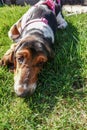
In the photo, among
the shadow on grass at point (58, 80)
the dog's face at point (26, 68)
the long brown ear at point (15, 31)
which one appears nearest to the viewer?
the dog's face at point (26, 68)

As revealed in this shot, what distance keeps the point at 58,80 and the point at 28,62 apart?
498 mm

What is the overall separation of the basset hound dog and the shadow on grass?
0.17 meters

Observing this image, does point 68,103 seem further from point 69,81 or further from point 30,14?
point 30,14

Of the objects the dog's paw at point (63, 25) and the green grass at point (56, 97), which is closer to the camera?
the green grass at point (56, 97)

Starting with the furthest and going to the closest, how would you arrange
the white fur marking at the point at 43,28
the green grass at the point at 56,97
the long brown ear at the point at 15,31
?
the long brown ear at the point at 15,31
the white fur marking at the point at 43,28
the green grass at the point at 56,97

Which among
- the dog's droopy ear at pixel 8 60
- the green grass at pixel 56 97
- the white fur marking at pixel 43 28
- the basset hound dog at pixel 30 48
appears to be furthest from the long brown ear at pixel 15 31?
the dog's droopy ear at pixel 8 60

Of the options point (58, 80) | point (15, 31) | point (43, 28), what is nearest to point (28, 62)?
point (58, 80)

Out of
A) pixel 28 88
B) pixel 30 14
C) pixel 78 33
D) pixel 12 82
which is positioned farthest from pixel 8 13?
pixel 28 88

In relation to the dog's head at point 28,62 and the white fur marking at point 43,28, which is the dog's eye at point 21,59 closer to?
the dog's head at point 28,62

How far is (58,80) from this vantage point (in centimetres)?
419

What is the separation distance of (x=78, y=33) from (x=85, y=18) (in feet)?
2.49

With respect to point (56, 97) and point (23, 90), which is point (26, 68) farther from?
point (56, 97)

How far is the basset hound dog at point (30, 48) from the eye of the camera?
3799 mm

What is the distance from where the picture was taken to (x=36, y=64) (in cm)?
397
